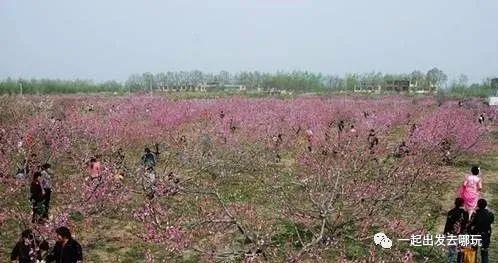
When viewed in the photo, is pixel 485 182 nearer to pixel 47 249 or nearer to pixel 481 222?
pixel 481 222

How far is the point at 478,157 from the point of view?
24.6m

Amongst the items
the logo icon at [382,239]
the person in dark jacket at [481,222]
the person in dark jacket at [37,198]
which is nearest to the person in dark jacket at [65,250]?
the person in dark jacket at [37,198]

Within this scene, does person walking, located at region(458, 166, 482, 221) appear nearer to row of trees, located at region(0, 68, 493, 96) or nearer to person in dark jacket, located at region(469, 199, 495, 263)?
person in dark jacket, located at region(469, 199, 495, 263)

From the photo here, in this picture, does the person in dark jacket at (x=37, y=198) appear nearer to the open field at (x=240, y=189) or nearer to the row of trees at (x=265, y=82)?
the open field at (x=240, y=189)

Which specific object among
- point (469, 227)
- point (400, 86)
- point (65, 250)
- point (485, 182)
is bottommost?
point (485, 182)

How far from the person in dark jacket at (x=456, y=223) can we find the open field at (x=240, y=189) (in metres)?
0.73

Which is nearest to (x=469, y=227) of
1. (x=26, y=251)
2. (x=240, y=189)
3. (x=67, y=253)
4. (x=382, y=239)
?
(x=382, y=239)

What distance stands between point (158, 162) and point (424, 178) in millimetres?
10655

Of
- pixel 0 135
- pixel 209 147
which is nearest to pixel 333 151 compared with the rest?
pixel 209 147

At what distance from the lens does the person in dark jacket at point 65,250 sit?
7.66 m

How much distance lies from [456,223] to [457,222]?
0.09ft

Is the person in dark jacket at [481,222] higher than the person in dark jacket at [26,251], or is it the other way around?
the person in dark jacket at [481,222]

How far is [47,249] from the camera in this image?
861 centimetres

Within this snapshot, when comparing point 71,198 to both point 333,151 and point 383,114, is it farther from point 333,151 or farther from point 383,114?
point 383,114
